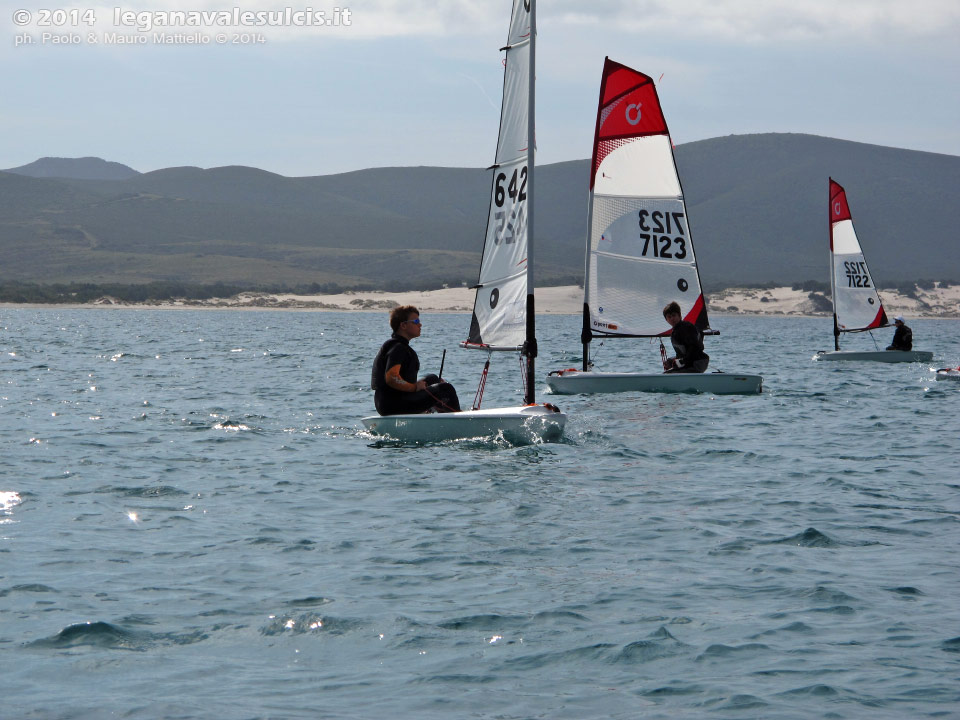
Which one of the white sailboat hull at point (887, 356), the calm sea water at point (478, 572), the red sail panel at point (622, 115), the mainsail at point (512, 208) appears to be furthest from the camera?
the white sailboat hull at point (887, 356)

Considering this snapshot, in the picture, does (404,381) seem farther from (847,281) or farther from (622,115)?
(847,281)

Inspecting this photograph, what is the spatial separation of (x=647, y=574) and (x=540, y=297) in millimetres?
104561

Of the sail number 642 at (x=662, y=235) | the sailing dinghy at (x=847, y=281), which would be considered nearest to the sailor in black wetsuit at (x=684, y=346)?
the sail number 642 at (x=662, y=235)

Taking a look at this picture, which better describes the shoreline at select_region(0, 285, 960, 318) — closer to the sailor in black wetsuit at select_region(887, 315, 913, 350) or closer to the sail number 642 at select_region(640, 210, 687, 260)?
the sailor in black wetsuit at select_region(887, 315, 913, 350)

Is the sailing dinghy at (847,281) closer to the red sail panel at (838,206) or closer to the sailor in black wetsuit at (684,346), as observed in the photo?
the red sail panel at (838,206)

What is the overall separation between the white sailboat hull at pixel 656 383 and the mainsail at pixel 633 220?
7.01 feet

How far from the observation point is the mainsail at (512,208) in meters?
16.1

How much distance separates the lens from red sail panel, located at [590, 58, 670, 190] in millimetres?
23344

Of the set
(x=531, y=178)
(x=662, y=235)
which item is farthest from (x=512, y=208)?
(x=662, y=235)

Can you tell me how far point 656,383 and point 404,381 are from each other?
7.88 m

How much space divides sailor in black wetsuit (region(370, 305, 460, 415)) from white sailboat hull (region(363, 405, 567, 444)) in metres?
0.26

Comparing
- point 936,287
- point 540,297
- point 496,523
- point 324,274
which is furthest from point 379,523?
point 324,274

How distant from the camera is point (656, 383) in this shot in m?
20.9

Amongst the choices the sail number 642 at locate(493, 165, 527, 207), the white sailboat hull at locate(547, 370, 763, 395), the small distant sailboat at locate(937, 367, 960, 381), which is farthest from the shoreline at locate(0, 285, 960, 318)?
the sail number 642 at locate(493, 165, 527, 207)
